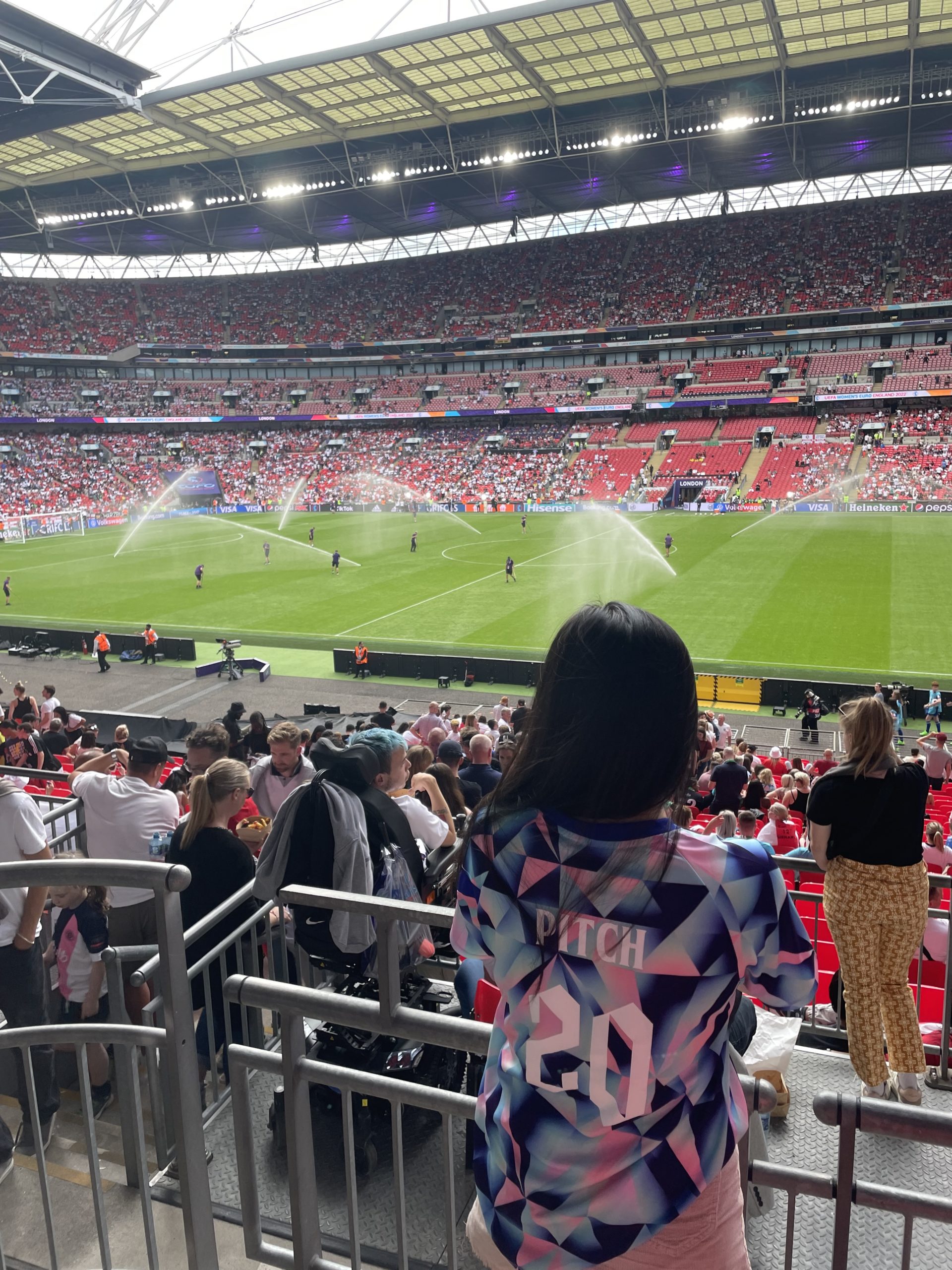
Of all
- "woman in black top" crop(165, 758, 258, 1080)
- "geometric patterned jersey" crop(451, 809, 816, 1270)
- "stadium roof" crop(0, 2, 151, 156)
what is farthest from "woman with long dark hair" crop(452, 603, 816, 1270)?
"stadium roof" crop(0, 2, 151, 156)

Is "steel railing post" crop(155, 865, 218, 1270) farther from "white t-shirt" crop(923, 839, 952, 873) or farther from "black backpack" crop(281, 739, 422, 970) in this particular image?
"white t-shirt" crop(923, 839, 952, 873)

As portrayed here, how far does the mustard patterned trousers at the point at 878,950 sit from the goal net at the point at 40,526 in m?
59.8

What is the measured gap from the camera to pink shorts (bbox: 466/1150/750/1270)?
1.89 metres

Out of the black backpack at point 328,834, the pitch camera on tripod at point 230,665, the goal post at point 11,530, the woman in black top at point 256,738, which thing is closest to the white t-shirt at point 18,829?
the black backpack at point 328,834

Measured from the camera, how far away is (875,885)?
14.0 ft

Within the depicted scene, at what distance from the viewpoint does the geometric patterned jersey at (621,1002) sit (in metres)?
1.82

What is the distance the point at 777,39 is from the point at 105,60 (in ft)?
107

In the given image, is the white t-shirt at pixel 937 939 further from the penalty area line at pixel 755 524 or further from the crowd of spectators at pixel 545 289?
the crowd of spectators at pixel 545 289

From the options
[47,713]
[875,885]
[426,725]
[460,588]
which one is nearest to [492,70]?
[460,588]

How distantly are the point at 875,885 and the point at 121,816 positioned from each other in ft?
14.3

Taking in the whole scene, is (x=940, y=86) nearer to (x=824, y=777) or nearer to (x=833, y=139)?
(x=833, y=139)

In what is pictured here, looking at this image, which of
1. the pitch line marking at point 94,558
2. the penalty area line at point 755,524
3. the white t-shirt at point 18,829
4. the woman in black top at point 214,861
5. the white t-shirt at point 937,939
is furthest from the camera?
the penalty area line at point 755,524

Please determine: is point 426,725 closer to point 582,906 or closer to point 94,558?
point 582,906

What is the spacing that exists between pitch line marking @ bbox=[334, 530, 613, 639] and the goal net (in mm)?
33595
